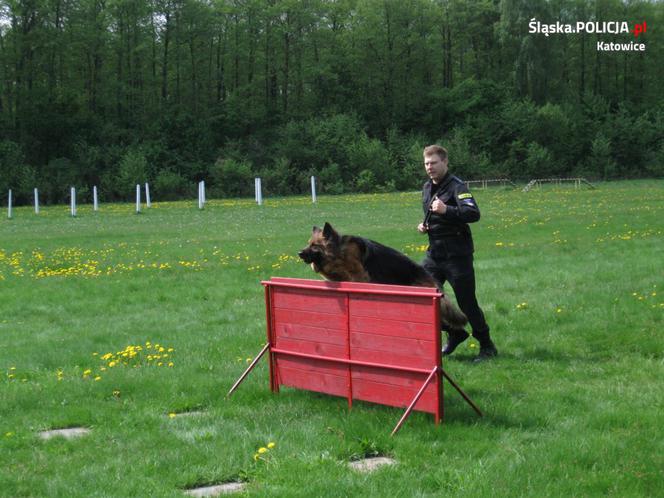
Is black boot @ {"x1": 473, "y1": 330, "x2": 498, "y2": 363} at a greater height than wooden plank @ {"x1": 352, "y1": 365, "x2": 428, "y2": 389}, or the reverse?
wooden plank @ {"x1": 352, "y1": 365, "x2": 428, "y2": 389}

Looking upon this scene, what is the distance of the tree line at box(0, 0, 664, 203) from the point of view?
66625 millimetres

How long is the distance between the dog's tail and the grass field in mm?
428

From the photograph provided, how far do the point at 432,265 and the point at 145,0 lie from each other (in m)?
72.7

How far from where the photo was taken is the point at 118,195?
60.3 meters

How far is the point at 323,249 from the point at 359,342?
115 centimetres

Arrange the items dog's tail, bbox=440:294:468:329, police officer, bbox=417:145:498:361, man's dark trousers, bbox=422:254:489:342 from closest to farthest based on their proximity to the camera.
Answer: police officer, bbox=417:145:498:361
dog's tail, bbox=440:294:468:329
man's dark trousers, bbox=422:254:489:342

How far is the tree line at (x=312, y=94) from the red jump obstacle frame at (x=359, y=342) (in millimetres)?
54131

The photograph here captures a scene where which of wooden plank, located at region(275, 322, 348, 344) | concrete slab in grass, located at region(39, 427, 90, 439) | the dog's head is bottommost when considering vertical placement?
concrete slab in grass, located at region(39, 427, 90, 439)

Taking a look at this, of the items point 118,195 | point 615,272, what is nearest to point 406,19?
point 118,195

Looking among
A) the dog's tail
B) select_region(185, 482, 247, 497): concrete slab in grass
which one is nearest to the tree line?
the dog's tail

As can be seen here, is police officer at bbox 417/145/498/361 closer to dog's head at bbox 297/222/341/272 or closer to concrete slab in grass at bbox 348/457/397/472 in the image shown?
dog's head at bbox 297/222/341/272

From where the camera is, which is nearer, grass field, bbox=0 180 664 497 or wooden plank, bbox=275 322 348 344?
grass field, bbox=0 180 664 497

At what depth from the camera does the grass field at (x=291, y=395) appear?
202 inches

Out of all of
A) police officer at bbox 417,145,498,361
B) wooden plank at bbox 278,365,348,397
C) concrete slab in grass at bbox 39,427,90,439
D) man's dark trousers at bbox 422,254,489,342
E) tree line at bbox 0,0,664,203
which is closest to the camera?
concrete slab in grass at bbox 39,427,90,439
